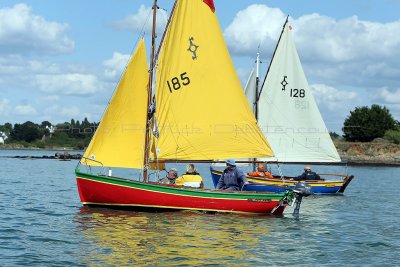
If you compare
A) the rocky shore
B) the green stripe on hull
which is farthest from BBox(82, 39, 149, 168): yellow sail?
the rocky shore

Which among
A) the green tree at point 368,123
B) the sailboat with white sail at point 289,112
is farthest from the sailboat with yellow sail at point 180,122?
the green tree at point 368,123

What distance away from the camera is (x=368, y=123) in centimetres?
13238

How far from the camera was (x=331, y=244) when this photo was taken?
74.6 ft

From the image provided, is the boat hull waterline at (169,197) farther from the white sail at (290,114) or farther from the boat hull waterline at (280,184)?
the white sail at (290,114)

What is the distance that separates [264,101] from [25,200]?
17907 mm

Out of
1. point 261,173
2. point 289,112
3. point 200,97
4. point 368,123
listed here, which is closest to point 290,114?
A: point 289,112

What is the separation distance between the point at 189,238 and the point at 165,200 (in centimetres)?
543

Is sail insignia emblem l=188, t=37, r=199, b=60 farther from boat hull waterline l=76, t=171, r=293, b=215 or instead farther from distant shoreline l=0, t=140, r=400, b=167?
distant shoreline l=0, t=140, r=400, b=167

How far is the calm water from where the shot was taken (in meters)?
19.2

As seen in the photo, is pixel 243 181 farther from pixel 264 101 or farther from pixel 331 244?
pixel 264 101

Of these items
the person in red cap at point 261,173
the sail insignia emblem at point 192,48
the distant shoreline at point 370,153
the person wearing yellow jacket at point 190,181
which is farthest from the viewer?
the distant shoreline at point 370,153

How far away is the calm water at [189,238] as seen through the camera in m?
19.2

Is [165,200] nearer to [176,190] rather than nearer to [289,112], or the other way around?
[176,190]

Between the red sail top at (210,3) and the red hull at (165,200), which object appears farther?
the red sail top at (210,3)
